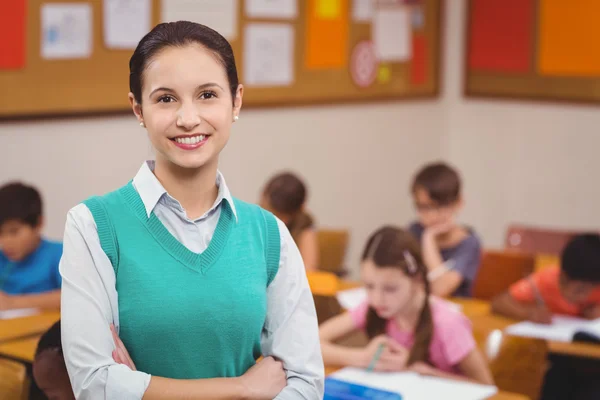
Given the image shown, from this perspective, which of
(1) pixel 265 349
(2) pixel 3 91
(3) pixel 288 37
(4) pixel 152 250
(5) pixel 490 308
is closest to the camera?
(4) pixel 152 250

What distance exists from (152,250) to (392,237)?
1487 mm

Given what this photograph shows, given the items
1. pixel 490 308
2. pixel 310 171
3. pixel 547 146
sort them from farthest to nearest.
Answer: pixel 547 146 < pixel 310 171 < pixel 490 308

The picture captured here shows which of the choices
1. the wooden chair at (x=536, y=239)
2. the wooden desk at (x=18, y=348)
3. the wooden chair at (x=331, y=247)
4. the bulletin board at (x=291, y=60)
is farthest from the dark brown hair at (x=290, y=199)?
the wooden desk at (x=18, y=348)

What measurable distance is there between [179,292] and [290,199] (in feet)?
9.50

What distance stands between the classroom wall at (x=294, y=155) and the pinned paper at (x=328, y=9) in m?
0.56

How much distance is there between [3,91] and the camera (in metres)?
3.80

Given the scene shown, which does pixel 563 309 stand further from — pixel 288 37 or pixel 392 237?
pixel 288 37

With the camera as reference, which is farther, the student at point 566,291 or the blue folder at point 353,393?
the student at point 566,291

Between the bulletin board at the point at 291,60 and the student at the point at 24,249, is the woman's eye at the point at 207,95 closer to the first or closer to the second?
the student at the point at 24,249

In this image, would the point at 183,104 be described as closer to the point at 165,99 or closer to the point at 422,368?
the point at 165,99

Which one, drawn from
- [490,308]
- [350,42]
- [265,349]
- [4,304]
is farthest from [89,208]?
[350,42]

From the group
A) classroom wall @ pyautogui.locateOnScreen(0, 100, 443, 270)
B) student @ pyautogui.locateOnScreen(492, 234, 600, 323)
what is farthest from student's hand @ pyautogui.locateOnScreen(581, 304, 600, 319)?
classroom wall @ pyautogui.locateOnScreen(0, 100, 443, 270)

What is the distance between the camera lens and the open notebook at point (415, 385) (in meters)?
2.24

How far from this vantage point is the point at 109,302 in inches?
50.7
